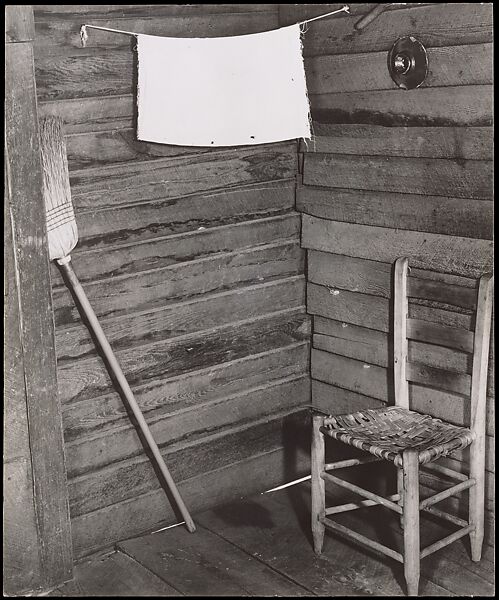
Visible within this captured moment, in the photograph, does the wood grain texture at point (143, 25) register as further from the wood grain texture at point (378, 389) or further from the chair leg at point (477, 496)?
the chair leg at point (477, 496)

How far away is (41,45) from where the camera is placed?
123 inches

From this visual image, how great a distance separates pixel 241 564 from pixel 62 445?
32.0 inches

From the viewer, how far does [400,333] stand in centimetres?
346

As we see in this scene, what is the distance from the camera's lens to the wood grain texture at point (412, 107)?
3.15 m

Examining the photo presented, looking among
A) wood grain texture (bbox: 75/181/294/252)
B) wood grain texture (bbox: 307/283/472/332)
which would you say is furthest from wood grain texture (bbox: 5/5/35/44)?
wood grain texture (bbox: 307/283/472/332)

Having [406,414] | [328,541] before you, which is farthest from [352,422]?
[328,541]

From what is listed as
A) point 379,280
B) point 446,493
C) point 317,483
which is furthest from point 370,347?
point 446,493

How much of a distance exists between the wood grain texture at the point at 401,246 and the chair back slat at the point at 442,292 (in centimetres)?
6

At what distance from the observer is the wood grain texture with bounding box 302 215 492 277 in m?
3.29

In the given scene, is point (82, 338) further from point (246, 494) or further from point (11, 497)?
point (246, 494)

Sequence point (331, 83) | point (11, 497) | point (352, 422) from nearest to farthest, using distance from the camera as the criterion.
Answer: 1. point (11, 497)
2. point (352, 422)
3. point (331, 83)

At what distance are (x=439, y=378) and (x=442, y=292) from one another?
346 millimetres

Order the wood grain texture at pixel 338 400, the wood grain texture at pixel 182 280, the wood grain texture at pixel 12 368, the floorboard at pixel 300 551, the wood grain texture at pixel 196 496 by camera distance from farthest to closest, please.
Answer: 1. the wood grain texture at pixel 338 400
2. the wood grain texture at pixel 196 496
3. the wood grain texture at pixel 182 280
4. the floorboard at pixel 300 551
5. the wood grain texture at pixel 12 368

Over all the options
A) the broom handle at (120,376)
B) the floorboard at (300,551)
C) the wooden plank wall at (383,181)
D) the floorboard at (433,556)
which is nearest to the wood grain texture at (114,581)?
the broom handle at (120,376)
